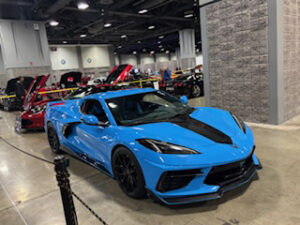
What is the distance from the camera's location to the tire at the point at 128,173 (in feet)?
8.14

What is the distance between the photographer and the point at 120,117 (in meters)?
3.05

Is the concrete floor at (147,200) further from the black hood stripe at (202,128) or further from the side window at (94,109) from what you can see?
the side window at (94,109)

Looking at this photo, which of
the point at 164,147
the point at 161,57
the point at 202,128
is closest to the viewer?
the point at 164,147

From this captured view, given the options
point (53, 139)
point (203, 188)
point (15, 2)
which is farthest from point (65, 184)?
point (15, 2)

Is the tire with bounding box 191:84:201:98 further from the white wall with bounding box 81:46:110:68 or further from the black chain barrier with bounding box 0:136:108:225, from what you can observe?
the white wall with bounding box 81:46:110:68

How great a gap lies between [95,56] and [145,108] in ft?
87.6

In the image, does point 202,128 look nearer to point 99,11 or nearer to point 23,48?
point 99,11

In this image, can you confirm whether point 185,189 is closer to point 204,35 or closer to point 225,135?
point 225,135

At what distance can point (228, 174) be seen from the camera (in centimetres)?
236

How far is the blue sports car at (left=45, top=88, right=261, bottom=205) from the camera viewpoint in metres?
2.24

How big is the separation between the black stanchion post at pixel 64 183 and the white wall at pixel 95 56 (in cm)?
2735

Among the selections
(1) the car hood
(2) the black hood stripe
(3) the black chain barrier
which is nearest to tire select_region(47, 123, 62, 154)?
(1) the car hood

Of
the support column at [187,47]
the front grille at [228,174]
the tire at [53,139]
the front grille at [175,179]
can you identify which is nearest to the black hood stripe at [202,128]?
the front grille at [228,174]

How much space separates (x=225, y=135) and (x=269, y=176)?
3.14 ft
